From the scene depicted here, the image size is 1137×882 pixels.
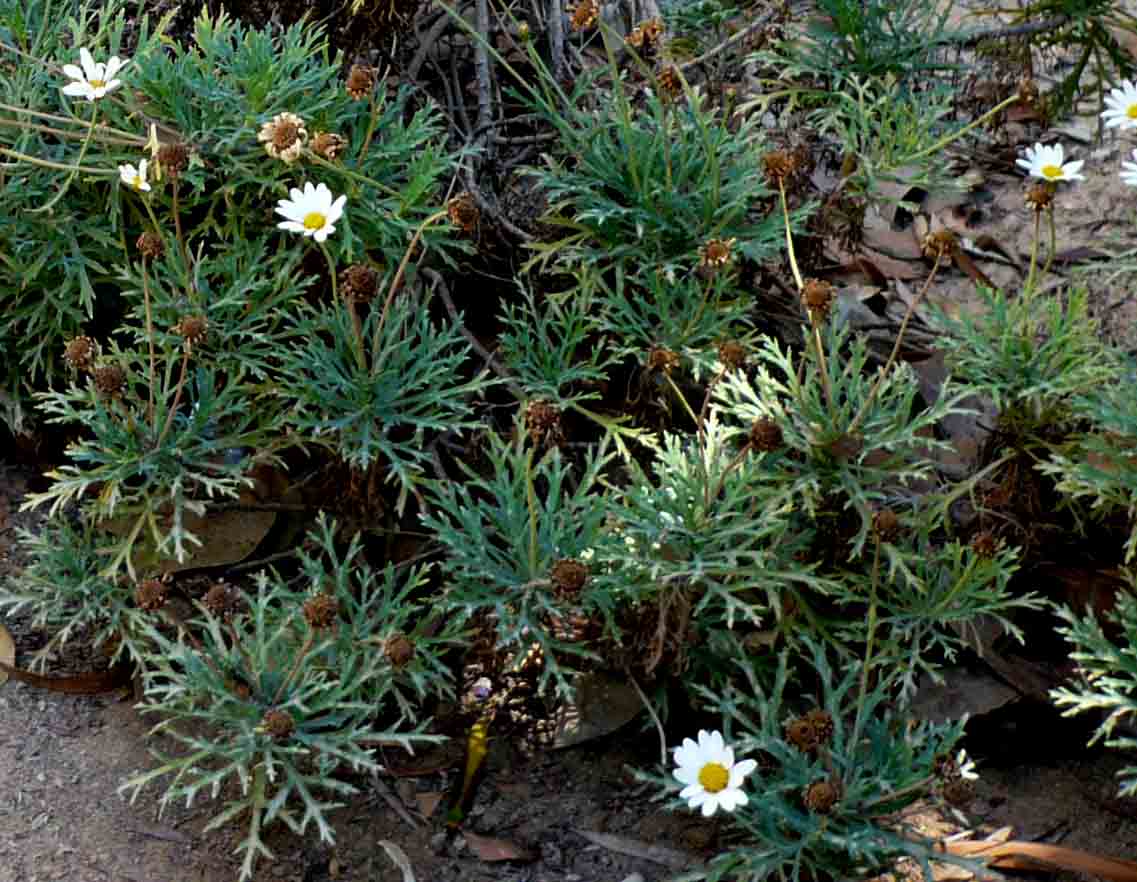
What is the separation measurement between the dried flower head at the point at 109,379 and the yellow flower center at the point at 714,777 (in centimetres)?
114

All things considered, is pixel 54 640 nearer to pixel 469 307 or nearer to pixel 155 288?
pixel 155 288

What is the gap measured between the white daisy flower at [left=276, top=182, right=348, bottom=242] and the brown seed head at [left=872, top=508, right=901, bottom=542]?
3.35 ft

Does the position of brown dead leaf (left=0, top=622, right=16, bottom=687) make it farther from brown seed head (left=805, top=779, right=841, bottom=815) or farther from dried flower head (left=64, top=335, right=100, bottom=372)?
brown seed head (left=805, top=779, right=841, bottom=815)

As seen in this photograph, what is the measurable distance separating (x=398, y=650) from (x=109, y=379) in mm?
655

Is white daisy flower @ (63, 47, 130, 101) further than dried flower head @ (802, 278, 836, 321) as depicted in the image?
Yes

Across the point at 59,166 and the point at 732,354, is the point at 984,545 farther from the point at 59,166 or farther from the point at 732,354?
the point at 59,166

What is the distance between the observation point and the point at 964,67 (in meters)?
3.44

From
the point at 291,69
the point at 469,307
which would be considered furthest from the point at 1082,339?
the point at 291,69

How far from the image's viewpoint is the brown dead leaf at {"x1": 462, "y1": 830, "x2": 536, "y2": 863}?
2551 mm

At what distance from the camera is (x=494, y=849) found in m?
2.56

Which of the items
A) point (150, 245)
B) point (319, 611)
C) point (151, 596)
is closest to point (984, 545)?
point (319, 611)

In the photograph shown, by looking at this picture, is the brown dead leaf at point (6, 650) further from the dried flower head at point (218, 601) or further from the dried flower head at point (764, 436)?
the dried flower head at point (764, 436)

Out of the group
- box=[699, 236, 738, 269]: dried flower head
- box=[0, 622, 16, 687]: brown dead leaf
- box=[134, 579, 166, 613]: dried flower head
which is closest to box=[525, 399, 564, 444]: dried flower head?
box=[699, 236, 738, 269]: dried flower head

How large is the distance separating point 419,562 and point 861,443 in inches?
34.0
